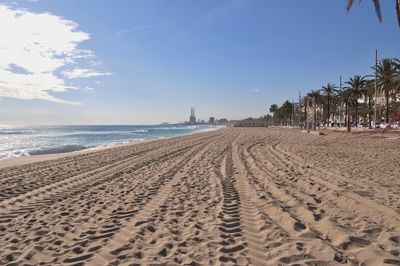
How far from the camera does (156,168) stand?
13844 millimetres

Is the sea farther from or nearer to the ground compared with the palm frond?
nearer to the ground

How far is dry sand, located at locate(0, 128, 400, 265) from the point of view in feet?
14.8

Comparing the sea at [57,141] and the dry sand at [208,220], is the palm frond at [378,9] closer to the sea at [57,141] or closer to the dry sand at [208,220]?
the dry sand at [208,220]

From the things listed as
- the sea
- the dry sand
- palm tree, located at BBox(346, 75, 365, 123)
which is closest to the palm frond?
the dry sand

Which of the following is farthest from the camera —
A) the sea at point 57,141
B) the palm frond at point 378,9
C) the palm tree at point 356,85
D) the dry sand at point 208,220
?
the palm tree at point 356,85

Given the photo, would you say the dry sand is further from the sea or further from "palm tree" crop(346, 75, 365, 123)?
"palm tree" crop(346, 75, 365, 123)

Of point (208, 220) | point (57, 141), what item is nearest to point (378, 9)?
point (208, 220)

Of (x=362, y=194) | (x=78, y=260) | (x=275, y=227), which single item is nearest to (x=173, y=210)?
(x=275, y=227)

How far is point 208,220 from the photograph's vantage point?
6121mm

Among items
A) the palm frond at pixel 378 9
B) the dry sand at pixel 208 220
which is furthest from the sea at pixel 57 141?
the palm frond at pixel 378 9

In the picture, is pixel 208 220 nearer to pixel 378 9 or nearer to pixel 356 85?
pixel 378 9

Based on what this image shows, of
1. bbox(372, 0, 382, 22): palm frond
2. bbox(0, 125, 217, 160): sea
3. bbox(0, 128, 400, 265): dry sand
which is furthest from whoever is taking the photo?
bbox(0, 125, 217, 160): sea

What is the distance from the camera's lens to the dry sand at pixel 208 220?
4.52 metres

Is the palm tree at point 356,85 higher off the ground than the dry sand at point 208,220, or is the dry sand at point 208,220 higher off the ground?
the palm tree at point 356,85
